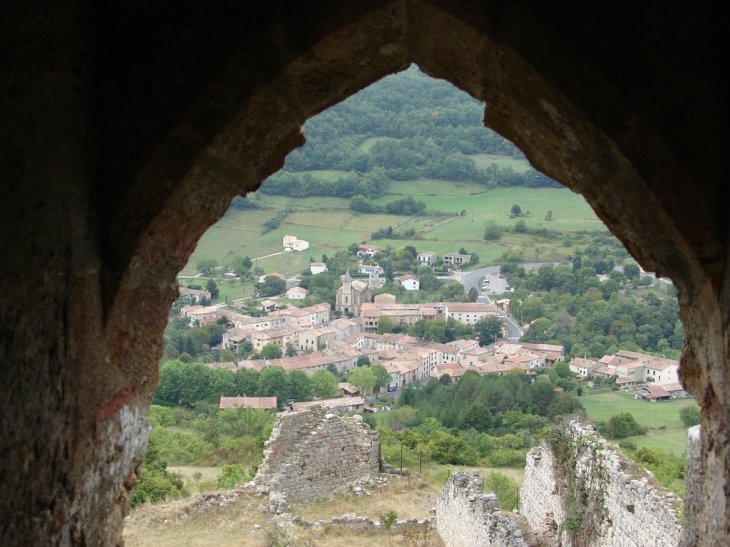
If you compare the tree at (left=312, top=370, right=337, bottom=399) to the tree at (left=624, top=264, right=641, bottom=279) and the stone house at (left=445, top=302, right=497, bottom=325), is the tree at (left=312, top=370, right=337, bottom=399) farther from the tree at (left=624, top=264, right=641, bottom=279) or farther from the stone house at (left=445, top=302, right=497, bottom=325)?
the tree at (left=624, top=264, right=641, bottom=279)

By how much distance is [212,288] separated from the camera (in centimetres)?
4478

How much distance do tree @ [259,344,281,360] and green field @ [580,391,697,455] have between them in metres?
16.3

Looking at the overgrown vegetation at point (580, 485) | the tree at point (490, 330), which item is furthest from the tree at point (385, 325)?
the overgrown vegetation at point (580, 485)

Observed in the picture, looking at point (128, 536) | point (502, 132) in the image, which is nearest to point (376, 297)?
point (128, 536)

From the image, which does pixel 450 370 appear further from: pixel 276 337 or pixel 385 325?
pixel 276 337

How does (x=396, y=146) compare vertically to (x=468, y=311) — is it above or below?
above

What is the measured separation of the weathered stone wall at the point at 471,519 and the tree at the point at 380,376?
69.5 feet

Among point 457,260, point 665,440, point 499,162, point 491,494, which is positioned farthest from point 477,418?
point 499,162

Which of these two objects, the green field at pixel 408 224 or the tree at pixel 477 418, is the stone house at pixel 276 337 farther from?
the tree at pixel 477 418

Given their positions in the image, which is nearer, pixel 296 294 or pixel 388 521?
pixel 388 521

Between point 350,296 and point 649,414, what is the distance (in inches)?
988

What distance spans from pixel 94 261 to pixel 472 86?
1.05 meters

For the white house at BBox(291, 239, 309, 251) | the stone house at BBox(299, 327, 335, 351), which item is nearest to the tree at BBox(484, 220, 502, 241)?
the white house at BBox(291, 239, 309, 251)

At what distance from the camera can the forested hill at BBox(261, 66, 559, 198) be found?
58.8 metres
